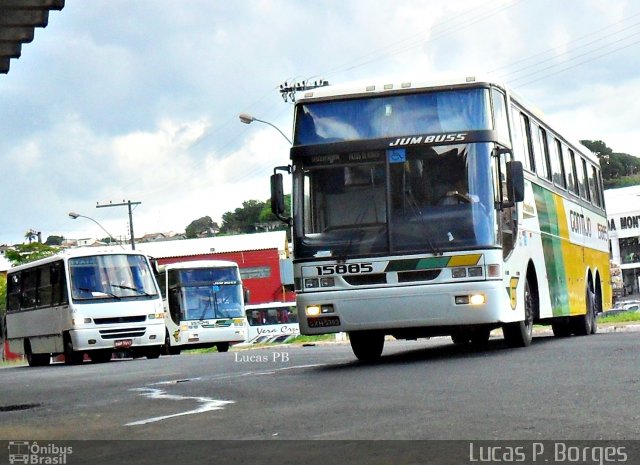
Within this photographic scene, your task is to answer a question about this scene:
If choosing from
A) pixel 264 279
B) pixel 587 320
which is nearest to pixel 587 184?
pixel 587 320

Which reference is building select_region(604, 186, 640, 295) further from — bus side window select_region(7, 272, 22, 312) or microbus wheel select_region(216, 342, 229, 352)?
bus side window select_region(7, 272, 22, 312)

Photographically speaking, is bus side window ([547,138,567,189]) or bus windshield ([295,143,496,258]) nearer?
bus windshield ([295,143,496,258])

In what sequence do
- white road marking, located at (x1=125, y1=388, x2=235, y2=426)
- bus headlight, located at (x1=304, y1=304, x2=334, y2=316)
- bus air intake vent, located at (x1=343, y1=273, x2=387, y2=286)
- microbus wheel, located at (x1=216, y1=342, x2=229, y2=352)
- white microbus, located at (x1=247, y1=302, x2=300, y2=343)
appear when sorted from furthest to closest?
white microbus, located at (x1=247, y1=302, x2=300, y2=343) < microbus wheel, located at (x1=216, y1=342, x2=229, y2=352) < bus headlight, located at (x1=304, y1=304, x2=334, y2=316) < bus air intake vent, located at (x1=343, y1=273, x2=387, y2=286) < white road marking, located at (x1=125, y1=388, x2=235, y2=426)

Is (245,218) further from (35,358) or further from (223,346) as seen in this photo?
(35,358)

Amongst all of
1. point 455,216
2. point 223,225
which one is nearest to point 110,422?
point 455,216

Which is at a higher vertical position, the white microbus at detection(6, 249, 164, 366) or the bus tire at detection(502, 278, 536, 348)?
the white microbus at detection(6, 249, 164, 366)

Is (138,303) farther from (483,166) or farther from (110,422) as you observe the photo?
(110,422)

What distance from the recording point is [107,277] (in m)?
31.4

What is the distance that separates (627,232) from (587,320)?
Answer: 9897 cm

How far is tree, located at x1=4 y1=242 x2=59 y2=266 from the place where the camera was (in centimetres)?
8838

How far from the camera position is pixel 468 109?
16.7 m

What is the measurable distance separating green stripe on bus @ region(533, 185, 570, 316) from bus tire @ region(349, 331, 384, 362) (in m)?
2.87

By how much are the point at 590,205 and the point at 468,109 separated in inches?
379

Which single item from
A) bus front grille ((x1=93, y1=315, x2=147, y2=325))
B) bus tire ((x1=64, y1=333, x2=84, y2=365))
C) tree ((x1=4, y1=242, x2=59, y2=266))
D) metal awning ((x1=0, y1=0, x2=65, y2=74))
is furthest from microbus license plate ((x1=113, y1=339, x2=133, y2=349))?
tree ((x1=4, y1=242, x2=59, y2=266))
